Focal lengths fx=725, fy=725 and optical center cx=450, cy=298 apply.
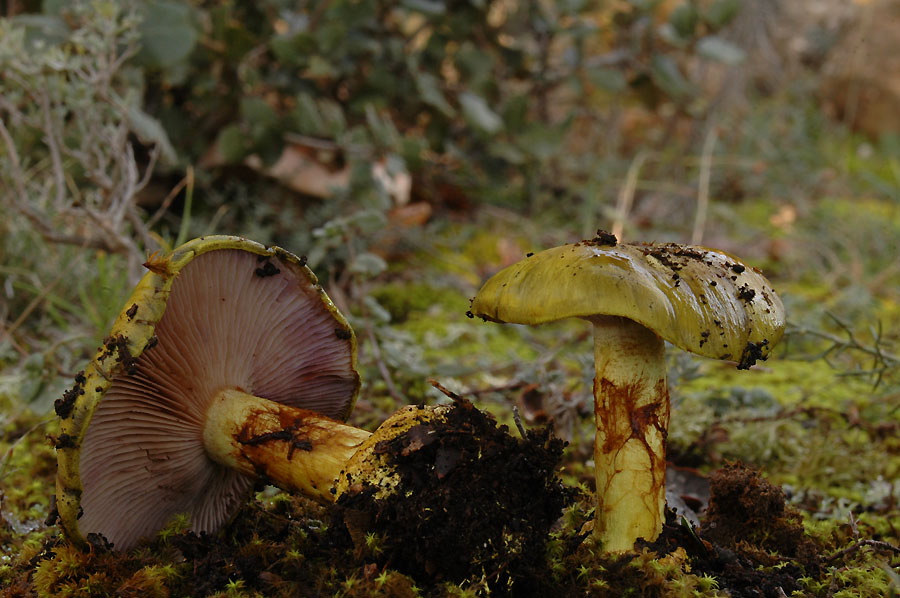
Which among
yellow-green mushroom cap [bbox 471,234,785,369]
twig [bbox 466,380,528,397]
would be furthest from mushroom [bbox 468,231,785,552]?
twig [bbox 466,380,528,397]

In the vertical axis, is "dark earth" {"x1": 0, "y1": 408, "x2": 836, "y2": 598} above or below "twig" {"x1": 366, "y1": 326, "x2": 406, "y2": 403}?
below

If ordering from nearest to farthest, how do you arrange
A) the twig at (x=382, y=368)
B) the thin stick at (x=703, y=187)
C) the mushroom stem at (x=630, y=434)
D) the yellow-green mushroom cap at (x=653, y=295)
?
1. the yellow-green mushroom cap at (x=653, y=295)
2. the mushroom stem at (x=630, y=434)
3. the twig at (x=382, y=368)
4. the thin stick at (x=703, y=187)

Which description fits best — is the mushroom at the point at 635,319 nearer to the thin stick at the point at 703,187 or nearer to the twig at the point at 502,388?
the twig at the point at 502,388

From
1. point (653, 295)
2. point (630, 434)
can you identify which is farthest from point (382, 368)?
point (653, 295)

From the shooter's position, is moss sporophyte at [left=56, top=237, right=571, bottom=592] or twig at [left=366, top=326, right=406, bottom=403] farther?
twig at [left=366, top=326, right=406, bottom=403]

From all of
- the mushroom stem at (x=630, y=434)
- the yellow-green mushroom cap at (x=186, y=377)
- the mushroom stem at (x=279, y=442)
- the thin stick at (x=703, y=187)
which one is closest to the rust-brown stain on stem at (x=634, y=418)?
the mushroom stem at (x=630, y=434)

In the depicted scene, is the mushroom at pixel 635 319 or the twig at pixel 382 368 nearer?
the mushroom at pixel 635 319

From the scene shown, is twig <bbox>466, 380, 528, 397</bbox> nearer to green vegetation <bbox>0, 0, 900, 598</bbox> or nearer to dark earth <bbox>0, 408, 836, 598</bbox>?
green vegetation <bbox>0, 0, 900, 598</bbox>

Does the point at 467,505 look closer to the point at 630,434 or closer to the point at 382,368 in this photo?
the point at 630,434
